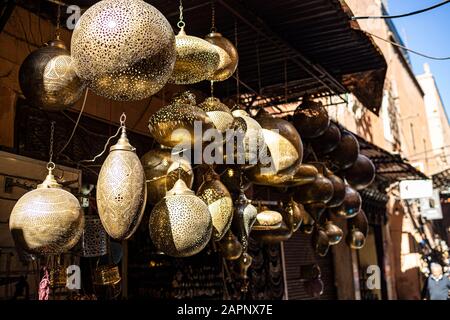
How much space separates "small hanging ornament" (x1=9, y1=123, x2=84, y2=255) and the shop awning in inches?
69.4

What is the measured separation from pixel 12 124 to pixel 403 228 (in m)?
12.0

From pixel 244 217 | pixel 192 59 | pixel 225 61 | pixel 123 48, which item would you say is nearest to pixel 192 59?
pixel 192 59

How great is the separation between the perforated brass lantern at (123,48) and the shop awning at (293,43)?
141cm

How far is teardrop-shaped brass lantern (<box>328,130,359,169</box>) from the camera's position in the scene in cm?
450

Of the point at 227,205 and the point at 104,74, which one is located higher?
the point at 104,74

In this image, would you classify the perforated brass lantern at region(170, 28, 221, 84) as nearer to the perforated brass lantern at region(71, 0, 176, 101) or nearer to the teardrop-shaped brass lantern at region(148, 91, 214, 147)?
the teardrop-shaped brass lantern at region(148, 91, 214, 147)

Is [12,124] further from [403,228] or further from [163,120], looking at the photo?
[403,228]

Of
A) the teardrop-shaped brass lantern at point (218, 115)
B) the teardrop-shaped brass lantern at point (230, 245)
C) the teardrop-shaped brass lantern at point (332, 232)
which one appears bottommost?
the teardrop-shaped brass lantern at point (230, 245)

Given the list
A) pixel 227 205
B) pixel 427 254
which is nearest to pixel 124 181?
pixel 227 205

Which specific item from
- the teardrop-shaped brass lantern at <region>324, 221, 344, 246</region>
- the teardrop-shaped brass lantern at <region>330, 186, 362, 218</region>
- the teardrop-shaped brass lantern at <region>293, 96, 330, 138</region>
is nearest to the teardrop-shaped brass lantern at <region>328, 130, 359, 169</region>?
the teardrop-shaped brass lantern at <region>330, 186, 362, 218</region>

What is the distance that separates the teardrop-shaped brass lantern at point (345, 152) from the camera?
4.50 meters

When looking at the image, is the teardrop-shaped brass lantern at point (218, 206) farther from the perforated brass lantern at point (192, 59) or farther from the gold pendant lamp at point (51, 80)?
the gold pendant lamp at point (51, 80)

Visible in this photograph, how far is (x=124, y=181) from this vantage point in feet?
6.00

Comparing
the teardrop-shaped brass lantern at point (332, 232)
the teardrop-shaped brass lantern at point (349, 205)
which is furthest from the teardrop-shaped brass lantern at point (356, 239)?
the teardrop-shaped brass lantern at point (349, 205)
